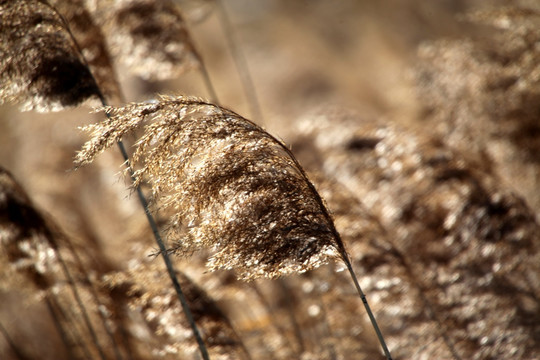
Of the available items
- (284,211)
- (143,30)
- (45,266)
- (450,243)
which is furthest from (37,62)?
(450,243)

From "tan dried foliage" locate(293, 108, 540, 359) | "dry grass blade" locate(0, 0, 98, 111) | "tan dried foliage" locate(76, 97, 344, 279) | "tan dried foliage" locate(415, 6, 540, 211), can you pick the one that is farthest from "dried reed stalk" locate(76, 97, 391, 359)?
"tan dried foliage" locate(415, 6, 540, 211)

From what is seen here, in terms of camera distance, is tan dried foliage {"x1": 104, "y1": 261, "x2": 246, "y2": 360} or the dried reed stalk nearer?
the dried reed stalk

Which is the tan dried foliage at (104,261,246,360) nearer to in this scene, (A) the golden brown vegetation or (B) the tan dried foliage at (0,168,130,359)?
(A) the golden brown vegetation

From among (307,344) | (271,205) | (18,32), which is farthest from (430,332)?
(18,32)

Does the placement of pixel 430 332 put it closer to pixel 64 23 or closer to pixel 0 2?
pixel 64 23

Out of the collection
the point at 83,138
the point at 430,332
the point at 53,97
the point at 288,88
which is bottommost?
the point at 430,332

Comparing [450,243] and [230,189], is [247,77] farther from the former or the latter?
[230,189]

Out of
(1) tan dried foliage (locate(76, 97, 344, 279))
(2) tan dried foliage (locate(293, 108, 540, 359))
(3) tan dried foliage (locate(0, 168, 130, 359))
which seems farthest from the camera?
(2) tan dried foliage (locate(293, 108, 540, 359))
